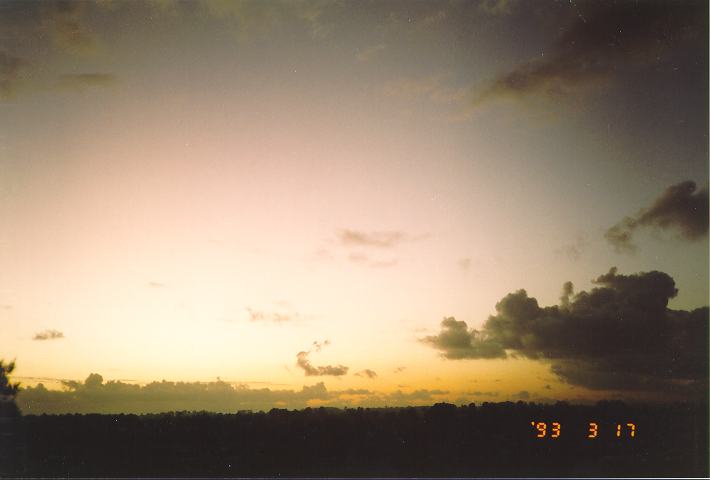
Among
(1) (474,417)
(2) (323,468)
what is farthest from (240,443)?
(1) (474,417)

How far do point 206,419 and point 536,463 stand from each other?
49.8 metres

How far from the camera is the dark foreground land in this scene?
105ft

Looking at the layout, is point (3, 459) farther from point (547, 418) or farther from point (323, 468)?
point (547, 418)

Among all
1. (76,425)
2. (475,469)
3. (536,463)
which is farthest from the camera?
(76,425)

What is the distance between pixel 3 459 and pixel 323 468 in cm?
2522

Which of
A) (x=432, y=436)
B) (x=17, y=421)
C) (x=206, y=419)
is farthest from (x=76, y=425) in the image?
(x=432, y=436)

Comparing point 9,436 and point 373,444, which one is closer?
point 9,436

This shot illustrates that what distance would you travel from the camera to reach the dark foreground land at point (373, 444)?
32078 mm

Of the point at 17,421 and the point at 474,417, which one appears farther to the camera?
the point at 474,417

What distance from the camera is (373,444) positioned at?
5881 centimetres

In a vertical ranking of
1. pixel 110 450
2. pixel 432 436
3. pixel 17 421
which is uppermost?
pixel 17 421

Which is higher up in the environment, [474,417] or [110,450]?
[474,417]

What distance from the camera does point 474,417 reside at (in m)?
56.6

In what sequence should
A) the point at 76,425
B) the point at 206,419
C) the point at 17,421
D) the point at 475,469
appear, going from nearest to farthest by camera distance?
the point at 17,421
the point at 475,469
the point at 76,425
the point at 206,419
